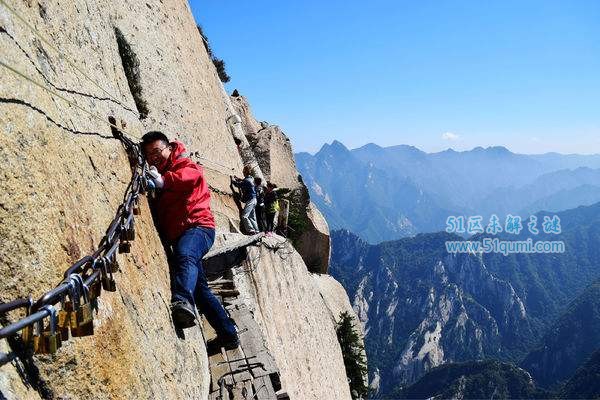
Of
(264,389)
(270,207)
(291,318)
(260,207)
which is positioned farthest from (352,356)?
(264,389)

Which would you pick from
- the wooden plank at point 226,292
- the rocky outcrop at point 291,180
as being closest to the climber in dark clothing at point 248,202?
the wooden plank at point 226,292

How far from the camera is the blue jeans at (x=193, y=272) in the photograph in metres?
7.39

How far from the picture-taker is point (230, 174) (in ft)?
74.2

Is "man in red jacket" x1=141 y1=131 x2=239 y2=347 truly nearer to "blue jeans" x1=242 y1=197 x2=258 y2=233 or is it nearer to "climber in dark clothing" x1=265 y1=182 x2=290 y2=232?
"blue jeans" x1=242 y1=197 x2=258 y2=233

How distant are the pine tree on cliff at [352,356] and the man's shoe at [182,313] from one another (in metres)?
30.1

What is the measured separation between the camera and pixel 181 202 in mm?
8109

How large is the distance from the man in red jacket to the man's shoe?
32 centimetres

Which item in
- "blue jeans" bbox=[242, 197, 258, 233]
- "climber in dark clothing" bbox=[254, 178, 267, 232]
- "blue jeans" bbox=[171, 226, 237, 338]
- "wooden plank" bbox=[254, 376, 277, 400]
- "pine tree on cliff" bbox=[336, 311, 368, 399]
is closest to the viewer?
"blue jeans" bbox=[171, 226, 237, 338]

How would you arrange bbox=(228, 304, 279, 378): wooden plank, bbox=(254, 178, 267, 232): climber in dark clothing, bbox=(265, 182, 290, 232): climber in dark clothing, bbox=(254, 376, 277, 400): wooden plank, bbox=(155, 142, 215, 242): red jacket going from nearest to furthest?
bbox=(155, 142, 215, 242): red jacket < bbox=(254, 376, 277, 400): wooden plank < bbox=(228, 304, 279, 378): wooden plank < bbox=(254, 178, 267, 232): climber in dark clothing < bbox=(265, 182, 290, 232): climber in dark clothing

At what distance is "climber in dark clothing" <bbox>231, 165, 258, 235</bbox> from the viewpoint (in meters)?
20.8

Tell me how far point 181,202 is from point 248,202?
13.2m

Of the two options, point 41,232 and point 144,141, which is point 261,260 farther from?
point 41,232

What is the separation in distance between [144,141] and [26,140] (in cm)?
374

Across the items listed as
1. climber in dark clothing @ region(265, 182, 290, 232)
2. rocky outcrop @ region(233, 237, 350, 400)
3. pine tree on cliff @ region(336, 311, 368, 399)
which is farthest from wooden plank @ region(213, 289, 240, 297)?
pine tree on cliff @ region(336, 311, 368, 399)
